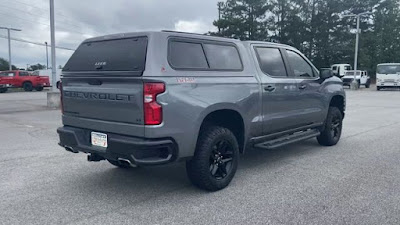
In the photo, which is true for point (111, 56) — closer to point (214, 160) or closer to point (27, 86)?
point (214, 160)

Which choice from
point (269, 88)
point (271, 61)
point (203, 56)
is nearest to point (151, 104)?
point (203, 56)

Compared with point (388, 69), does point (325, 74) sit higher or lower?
lower

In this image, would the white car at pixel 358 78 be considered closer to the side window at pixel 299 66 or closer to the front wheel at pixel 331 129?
the front wheel at pixel 331 129

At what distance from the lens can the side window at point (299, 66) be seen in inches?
245

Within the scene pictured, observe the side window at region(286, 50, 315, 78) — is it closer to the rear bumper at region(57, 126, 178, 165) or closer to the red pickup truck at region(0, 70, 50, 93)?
the rear bumper at region(57, 126, 178, 165)

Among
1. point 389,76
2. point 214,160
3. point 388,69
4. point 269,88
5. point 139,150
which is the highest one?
point 388,69

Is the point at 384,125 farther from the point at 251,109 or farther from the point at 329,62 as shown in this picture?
the point at 329,62

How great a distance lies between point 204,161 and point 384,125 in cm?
766

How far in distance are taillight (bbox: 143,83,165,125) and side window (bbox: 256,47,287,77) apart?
2169 millimetres

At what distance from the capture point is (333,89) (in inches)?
283

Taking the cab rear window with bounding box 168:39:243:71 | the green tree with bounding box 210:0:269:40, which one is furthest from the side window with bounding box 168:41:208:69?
the green tree with bounding box 210:0:269:40

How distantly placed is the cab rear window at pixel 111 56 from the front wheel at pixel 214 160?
119cm

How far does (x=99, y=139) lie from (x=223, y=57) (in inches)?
75.5

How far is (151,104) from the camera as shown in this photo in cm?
385
